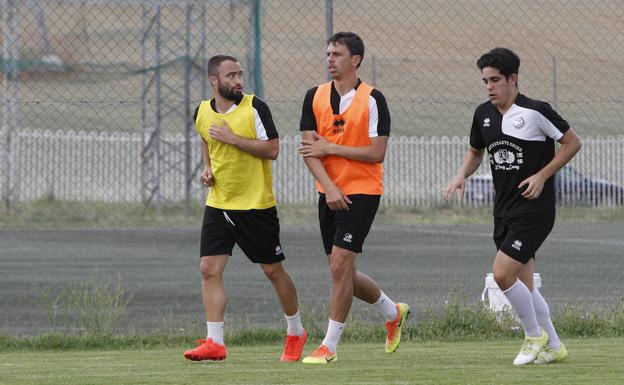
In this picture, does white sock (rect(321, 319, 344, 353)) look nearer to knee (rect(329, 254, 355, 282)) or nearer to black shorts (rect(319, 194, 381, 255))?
knee (rect(329, 254, 355, 282))

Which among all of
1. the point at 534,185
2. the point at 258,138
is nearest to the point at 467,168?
the point at 534,185

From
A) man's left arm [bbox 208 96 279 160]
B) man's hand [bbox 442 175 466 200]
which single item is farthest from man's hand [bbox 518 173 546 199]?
man's left arm [bbox 208 96 279 160]

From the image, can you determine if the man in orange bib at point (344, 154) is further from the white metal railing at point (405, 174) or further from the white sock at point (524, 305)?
the white metal railing at point (405, 174)

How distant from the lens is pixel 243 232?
9.03 m

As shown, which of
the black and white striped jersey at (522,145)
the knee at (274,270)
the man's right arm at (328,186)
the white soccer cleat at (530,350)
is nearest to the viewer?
the black and white striped jersey at (522,145)

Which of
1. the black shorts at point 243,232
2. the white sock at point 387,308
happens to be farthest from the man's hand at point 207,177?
the white sock at point 387,308

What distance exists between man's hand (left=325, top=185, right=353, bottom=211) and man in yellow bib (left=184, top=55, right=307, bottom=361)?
454 mm

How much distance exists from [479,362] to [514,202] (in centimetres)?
105

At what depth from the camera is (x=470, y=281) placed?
15477 millimetres

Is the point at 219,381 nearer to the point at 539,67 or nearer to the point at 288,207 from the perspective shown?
the point at 539,67

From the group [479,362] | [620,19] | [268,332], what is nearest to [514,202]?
[479,362]

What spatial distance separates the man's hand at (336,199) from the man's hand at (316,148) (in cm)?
22

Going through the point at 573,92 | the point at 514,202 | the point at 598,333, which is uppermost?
the point at 573,92

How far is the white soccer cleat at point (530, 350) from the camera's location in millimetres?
8633
